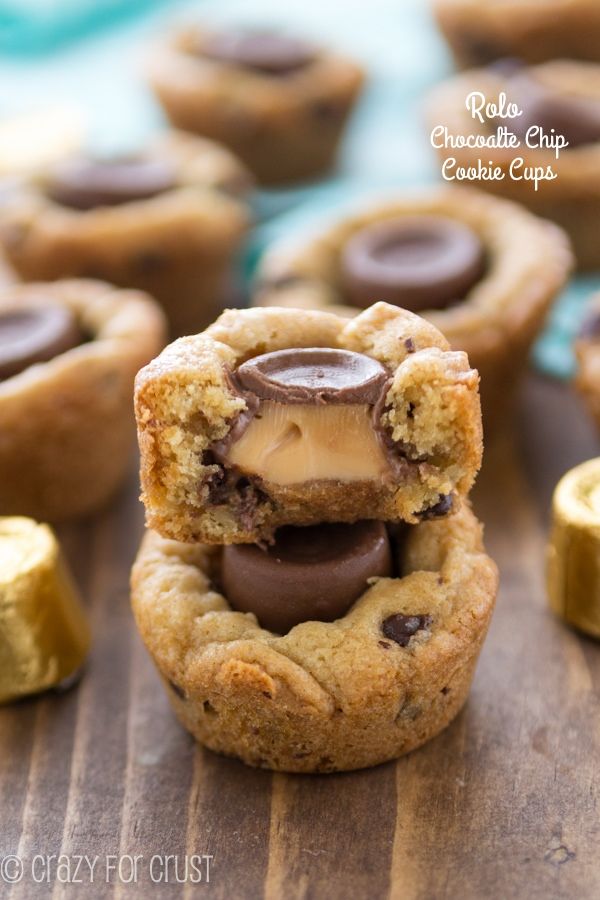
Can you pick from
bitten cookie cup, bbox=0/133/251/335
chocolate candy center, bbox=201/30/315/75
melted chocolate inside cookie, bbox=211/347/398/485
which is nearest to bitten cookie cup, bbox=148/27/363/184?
chocolate candy center, bbox=201/30/315/75

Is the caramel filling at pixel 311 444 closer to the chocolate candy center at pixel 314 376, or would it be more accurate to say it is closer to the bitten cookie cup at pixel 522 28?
the chocolate candy center at pixel 314 376

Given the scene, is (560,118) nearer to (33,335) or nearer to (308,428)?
(33,335)

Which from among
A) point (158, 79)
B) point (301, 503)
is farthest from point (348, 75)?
point (301, 503)

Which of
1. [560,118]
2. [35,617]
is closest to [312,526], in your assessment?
[35,617]

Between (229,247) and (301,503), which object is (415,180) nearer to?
(229,247)

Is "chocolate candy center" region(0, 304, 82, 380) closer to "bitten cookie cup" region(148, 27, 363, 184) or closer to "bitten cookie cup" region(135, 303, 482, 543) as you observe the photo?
"bitten cookie cup" region(135, 303, 482, 543)

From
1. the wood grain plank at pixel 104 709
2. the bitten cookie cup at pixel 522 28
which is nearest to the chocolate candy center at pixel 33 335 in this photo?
the wood grain plank at pixel 104 709
